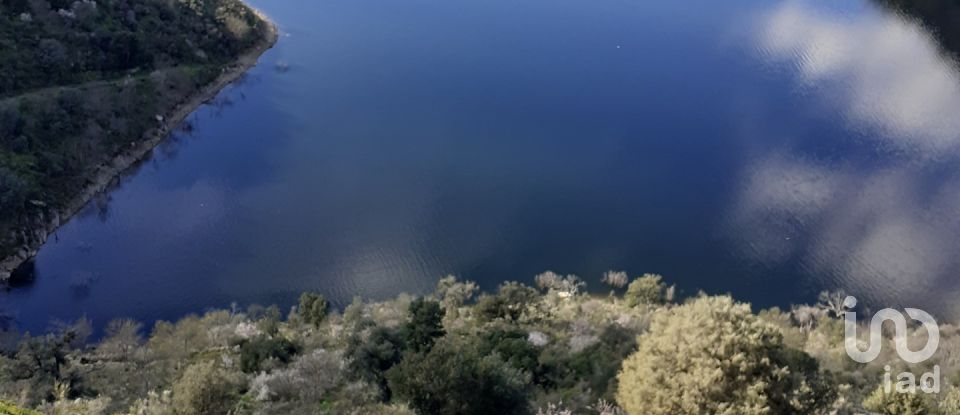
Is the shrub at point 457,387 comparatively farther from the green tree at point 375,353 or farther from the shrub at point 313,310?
the shrub at point 313,310

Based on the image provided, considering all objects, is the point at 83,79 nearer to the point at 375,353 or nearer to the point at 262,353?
the point at 262,353

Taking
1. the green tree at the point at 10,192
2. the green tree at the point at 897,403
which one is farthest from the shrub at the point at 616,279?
the green tree at the point at 10,192

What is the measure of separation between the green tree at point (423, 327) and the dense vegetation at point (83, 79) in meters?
26.1

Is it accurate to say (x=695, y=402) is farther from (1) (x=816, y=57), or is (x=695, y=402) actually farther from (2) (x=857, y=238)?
(1) (x=816, y=57)

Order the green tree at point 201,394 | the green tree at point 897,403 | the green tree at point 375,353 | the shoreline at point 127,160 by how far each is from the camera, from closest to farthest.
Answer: the green tree at point 201,394 → the green tree at point 897,403 → the green tree at point 375,353 → the shoreline at point 127,160

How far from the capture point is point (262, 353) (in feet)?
72.4

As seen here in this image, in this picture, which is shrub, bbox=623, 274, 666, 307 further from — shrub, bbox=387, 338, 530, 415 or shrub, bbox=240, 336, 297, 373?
shrub, bbox=387, 338, 530, 415

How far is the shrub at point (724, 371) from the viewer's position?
13.9m

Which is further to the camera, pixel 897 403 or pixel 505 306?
pixel 505 306

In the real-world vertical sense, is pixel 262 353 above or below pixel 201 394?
below

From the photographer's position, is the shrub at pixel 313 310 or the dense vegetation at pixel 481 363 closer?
the dense vegetation at pixel 481 363

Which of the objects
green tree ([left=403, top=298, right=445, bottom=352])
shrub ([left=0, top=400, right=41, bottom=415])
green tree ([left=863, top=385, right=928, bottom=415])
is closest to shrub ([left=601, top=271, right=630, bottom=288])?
green tree ([left=403, top=298, right=445, bottom=352])

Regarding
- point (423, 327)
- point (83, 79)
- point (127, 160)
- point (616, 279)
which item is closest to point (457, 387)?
point (423, 327)

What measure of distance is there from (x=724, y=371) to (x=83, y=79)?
4824 centimetres
